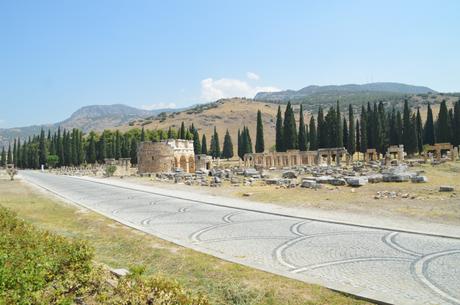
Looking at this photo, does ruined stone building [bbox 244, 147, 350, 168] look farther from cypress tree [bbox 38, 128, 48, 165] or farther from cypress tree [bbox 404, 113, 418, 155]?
cypress tree [bbox 38, 128, 48, 165]

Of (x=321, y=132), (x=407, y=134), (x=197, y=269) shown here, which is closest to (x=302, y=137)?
(x=321, y=132)

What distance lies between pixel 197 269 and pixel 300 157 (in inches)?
1802

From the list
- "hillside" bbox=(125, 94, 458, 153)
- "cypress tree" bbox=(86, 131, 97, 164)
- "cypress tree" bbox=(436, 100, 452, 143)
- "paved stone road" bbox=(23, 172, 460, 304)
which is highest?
"hillside" bbox=(125, 94, 458, 153)

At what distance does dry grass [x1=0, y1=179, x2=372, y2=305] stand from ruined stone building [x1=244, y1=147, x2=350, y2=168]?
3948 centimetres

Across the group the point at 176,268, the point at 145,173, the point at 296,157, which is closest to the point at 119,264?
the point at 176,268

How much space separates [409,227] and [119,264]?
8700mm

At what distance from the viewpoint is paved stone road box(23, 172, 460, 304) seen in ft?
21.4

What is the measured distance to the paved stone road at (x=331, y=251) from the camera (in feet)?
21.4

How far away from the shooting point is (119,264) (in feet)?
27.7

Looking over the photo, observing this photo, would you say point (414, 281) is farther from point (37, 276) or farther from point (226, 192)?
point (226, 192)

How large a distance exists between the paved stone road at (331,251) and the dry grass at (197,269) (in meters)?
0.39

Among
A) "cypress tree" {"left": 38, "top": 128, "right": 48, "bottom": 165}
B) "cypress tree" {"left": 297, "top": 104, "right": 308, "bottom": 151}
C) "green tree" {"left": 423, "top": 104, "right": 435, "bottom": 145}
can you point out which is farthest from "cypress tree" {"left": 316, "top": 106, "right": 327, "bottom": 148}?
"cypress tree" {"left": 38, "top": 128, "right": 48, "bottom": 165}

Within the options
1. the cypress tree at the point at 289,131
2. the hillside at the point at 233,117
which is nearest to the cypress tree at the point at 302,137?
the cypress tree at the point at 289,131

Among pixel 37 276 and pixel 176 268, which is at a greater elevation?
pixel 37 276
